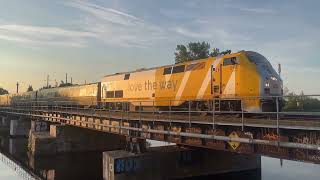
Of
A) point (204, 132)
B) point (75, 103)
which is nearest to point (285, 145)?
point (204, 132)

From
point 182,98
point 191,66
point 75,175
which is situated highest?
point 191,66

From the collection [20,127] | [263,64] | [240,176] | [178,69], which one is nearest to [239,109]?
[263,64]

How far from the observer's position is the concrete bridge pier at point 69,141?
1753 inches

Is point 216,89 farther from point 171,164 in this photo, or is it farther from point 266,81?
point 171,164

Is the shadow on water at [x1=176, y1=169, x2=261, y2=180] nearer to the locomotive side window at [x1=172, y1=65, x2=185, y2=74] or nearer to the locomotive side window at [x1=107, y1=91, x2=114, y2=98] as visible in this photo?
the locomotive side window at [x1=172, y1=65, x2=185, y2=74]

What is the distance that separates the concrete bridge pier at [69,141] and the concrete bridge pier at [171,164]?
20629 millimetres

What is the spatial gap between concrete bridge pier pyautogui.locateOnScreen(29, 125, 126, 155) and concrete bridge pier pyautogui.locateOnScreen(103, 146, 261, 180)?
67.7 ft

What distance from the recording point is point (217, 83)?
928 inches

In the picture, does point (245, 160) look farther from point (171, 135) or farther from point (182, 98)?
point (171, 135)

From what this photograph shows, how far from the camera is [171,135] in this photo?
20.8m

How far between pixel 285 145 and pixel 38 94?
66.2m

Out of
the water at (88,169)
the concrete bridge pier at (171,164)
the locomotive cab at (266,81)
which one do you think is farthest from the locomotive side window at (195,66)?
the water at (88,169)

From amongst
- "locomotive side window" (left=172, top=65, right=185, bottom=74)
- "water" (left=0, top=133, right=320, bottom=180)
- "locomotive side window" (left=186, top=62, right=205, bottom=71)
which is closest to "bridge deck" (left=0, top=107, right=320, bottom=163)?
"locomotive side window" (left=172, top=65, right=185, bottom=74)

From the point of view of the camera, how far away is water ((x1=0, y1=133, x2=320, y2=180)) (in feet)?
101
